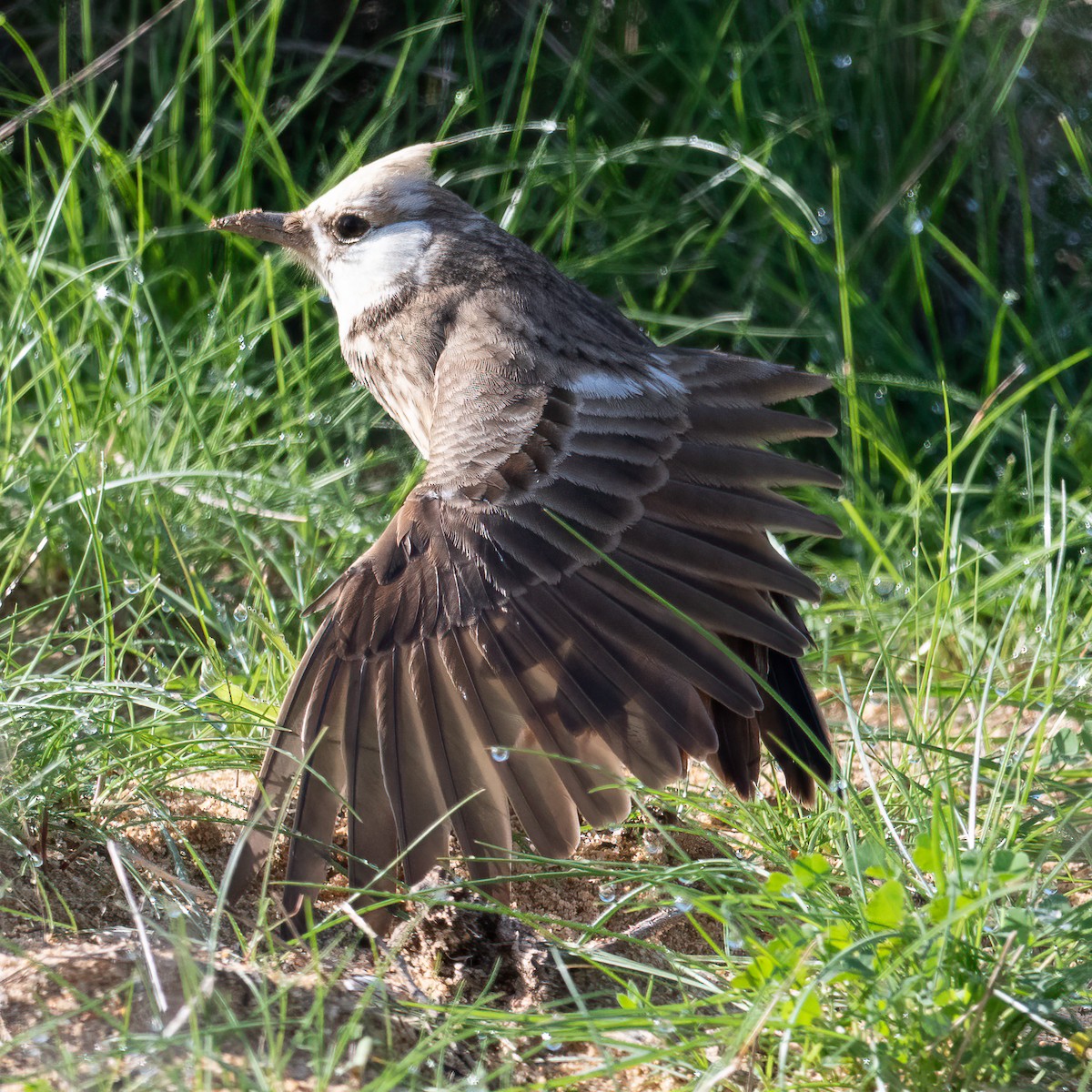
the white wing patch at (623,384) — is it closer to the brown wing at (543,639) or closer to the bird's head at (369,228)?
the brown wing at (543,639)

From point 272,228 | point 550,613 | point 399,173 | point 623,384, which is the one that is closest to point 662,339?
point 399,173

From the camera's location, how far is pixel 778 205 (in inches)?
210

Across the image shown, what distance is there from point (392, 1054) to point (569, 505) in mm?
1289

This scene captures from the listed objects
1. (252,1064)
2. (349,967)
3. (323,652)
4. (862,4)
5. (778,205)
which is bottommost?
(349,967)

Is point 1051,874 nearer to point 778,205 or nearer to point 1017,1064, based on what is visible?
point 1017,1064

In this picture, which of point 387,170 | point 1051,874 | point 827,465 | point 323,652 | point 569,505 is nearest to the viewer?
point 1051,874

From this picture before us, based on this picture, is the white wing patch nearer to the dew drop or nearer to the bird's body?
the bird's body

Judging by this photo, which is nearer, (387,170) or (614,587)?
(614,587)

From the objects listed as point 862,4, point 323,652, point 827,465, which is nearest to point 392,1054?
point 323,652

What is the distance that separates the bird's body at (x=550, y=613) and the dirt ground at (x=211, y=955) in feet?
0.52

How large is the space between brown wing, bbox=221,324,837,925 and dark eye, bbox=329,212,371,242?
94 centimetres

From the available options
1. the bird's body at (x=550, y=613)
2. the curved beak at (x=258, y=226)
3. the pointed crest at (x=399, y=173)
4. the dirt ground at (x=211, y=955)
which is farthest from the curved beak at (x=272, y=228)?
the dirt ground at (x=211, y=955)

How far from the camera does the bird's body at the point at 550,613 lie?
9.23 feet

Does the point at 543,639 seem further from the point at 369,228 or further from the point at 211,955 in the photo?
the point at 369,228
